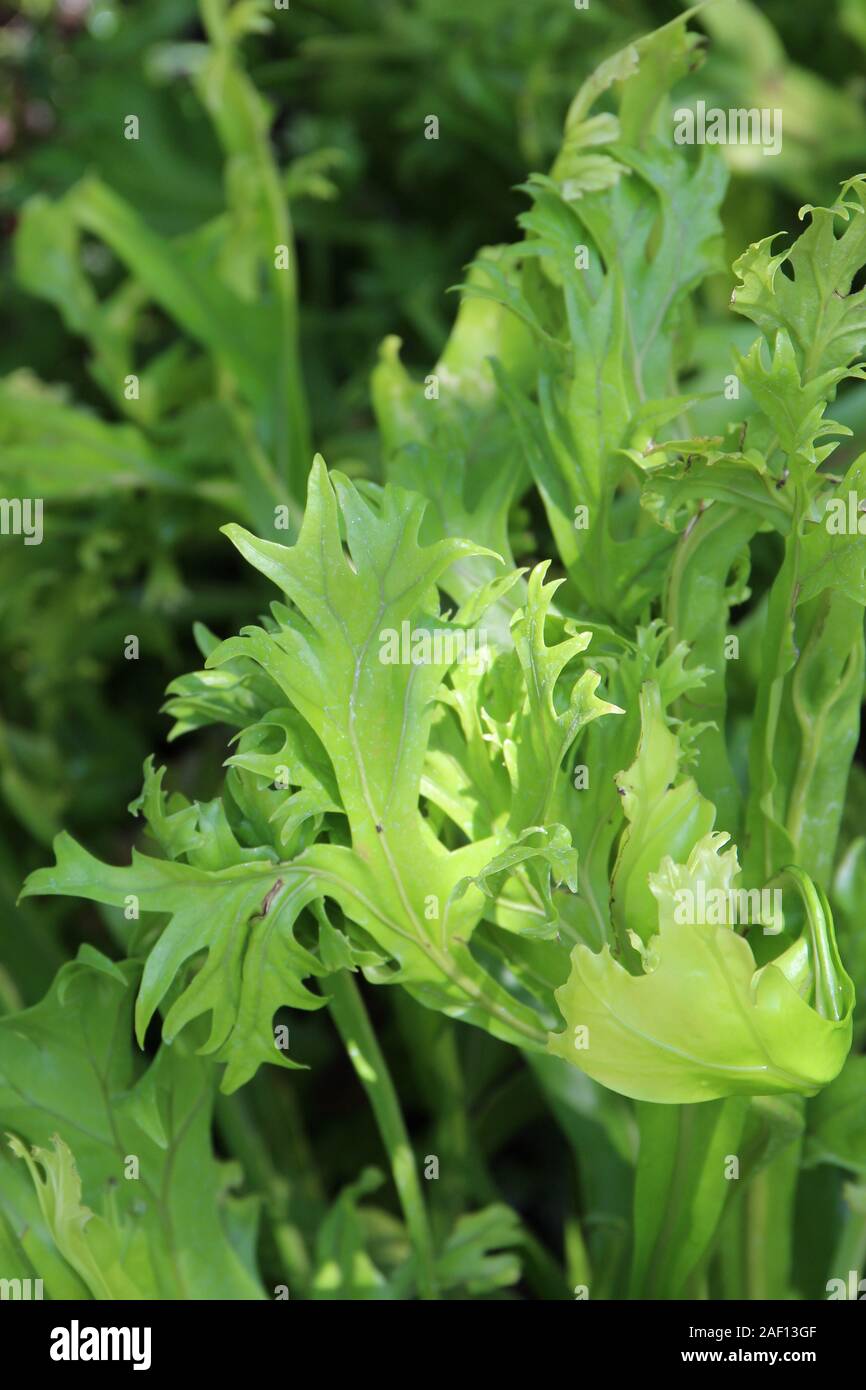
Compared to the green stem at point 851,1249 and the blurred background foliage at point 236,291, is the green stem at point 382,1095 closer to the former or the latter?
the blurred background foliage at point 236,291

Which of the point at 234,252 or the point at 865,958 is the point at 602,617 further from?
the point at 234,252

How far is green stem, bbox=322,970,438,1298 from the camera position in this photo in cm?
67

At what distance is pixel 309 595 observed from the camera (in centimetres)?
57

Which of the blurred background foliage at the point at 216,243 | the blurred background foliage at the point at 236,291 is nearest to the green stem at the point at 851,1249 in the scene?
the blurred background foliage at the point at 236,291

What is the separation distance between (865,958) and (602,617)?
8.3 inches

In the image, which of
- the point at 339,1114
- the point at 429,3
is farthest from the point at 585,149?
the point at 339,1114

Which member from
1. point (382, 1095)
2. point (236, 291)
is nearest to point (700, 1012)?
point (382, 1095)

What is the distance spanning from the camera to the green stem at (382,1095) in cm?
67

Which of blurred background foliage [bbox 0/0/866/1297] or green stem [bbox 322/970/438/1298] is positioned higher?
blurred background foliage [bbox 0/0/866/1297]

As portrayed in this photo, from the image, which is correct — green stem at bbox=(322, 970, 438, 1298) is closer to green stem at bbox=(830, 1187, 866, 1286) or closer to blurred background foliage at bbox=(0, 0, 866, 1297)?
blurred background foliage at bbox=(0, 0, 866, 1297)

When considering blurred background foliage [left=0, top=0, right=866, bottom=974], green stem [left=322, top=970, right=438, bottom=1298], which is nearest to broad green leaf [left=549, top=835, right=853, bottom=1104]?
green stem [left=322, top=970, right=438, bottom=1298]

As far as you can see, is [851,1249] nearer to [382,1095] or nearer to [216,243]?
[382,1095]

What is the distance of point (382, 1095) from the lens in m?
0.69

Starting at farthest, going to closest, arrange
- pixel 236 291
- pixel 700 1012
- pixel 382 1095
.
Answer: pixel 236 291 → pixel 382 1095 → pixel 700 1012
